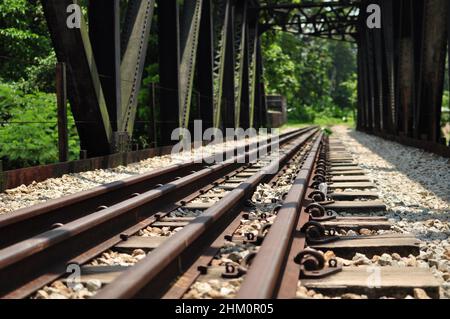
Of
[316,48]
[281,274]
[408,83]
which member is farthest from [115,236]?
[316,48]

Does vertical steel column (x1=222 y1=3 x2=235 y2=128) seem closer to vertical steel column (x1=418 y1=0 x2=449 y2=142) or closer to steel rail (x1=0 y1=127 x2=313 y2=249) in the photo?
vertical steel column (x1=418 y1=0 x2=449 y2=142)

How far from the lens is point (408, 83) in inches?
502

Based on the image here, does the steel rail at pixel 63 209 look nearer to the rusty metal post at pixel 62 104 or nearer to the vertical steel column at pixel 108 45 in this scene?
the rusty metal post at pixel 62 104

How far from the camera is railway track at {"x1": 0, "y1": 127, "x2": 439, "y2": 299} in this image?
91.4 inches

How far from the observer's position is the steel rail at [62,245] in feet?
8.03

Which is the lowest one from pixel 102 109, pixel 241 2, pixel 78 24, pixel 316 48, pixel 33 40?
pixel 102 109

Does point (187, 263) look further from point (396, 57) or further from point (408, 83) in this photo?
point (396, 57)

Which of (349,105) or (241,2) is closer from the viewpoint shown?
(241,2)

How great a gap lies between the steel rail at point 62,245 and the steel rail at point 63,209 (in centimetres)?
40

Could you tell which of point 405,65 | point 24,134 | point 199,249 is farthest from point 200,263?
point 405,65

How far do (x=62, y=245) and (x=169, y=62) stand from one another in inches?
346

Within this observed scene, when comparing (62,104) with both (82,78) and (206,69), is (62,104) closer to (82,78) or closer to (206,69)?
(82,78)
